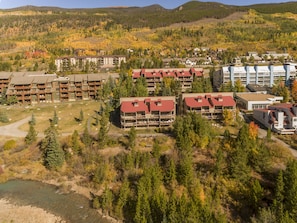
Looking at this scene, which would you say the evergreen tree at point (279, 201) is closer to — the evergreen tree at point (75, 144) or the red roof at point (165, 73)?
the evergreen tree at point (75, 144)

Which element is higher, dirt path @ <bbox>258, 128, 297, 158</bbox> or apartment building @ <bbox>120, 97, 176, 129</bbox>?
apartment building @ <bbox>120, 97, 176, 129</bbox>

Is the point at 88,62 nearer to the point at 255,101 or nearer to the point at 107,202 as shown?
the point at 255,101

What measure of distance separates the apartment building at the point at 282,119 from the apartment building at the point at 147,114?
21.7 metres

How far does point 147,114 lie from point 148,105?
9.96 ft

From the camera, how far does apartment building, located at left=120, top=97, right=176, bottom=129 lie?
224 ft

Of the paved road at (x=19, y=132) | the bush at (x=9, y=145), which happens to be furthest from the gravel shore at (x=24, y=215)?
the paved road at (x=19, y=132)

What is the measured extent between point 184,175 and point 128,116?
2558 centimetres

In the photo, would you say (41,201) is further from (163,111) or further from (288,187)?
(288,187)

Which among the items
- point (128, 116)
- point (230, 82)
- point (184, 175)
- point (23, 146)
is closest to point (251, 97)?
point (230, 82)

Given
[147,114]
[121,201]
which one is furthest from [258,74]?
[121,201]

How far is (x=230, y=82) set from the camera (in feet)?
312

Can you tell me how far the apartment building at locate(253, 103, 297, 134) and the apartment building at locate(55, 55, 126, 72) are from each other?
85418 millimetres

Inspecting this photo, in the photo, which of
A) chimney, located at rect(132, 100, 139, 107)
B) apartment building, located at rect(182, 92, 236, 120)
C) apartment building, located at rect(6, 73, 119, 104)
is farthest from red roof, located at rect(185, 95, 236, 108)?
apartment building, located at rect(6, 73, 119, 104)

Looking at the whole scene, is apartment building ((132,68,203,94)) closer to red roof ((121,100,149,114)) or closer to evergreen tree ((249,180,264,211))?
red roof ((121,100,149,114))
